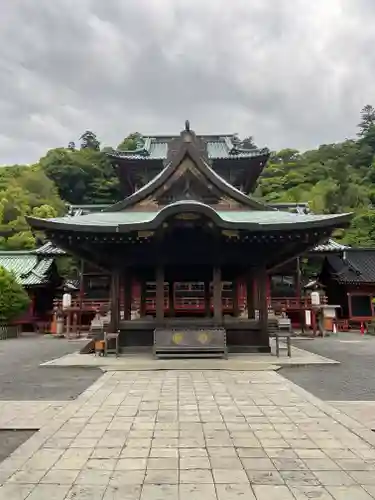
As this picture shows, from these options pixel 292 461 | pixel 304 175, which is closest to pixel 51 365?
pixel 292 461

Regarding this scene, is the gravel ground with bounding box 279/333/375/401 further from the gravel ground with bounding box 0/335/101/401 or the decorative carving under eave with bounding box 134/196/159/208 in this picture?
the decorative carving under eave with bounding box 134/196/159/208

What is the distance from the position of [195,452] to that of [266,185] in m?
62.9

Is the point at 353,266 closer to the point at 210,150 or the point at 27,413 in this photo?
the point at 210,150

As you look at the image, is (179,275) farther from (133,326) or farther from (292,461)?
(292,461)

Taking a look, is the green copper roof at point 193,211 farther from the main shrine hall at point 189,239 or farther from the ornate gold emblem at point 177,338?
the ornate gold emblem at point 177,338

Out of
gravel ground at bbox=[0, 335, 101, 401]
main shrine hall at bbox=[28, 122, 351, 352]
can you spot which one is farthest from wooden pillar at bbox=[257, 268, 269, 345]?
gravel ground at bbox=[0, 335, 101, 401]

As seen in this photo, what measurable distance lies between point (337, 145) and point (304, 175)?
2120 centimetres

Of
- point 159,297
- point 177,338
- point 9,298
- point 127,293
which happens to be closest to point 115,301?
point 159,297

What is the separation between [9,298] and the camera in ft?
82.9

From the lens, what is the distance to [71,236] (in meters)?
13.3

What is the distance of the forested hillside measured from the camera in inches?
1854

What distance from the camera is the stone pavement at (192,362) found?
37.2 ft

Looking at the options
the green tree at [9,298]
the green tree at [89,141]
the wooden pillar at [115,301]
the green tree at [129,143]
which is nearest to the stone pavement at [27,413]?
the wooden pillar at [115,301]

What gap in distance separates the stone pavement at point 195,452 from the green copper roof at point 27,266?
23429 mm
